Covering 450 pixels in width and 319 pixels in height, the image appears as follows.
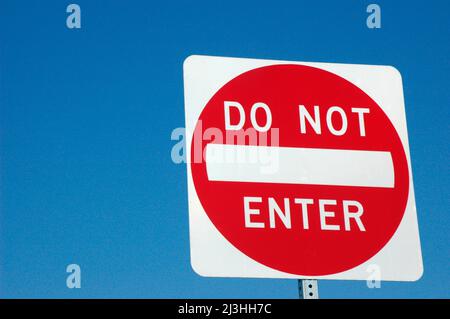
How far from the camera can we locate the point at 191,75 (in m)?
2.59

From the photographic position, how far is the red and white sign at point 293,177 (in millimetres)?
2445

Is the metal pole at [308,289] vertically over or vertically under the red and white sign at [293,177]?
under

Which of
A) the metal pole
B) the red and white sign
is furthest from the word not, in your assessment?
the metal pole

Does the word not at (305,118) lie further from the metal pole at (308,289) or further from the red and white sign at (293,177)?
the metal pole at (308,289)

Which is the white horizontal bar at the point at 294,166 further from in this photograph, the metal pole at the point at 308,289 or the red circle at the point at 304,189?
the metal pole at the point at 308,289

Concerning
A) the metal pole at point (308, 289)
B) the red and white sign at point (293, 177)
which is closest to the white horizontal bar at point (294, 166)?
the red and white sign at point (293, 177)

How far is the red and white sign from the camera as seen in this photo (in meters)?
2.45

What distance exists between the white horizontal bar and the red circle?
2 centimetres

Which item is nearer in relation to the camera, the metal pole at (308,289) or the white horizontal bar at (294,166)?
the metal pole at (308,289)

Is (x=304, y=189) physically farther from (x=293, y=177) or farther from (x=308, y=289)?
(x=308, y=289)

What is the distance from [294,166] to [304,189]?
0.08 metres

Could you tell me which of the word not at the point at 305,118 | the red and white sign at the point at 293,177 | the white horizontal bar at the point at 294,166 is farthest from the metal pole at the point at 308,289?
the word not at the point at 305,118

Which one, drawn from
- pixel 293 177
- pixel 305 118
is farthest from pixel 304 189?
pixel 305 118
